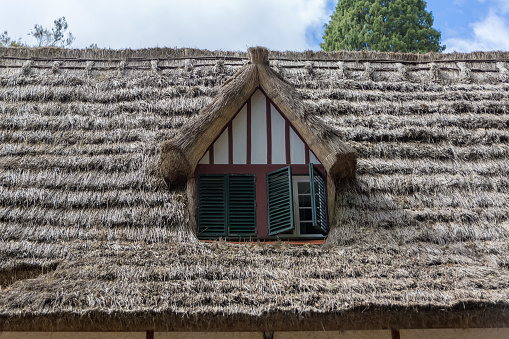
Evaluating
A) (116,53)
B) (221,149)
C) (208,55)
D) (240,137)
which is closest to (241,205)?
(221,149)

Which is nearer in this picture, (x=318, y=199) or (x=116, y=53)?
(x=318, y=199)

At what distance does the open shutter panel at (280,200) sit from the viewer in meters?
7.93

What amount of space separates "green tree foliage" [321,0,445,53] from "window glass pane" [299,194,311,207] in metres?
12.3

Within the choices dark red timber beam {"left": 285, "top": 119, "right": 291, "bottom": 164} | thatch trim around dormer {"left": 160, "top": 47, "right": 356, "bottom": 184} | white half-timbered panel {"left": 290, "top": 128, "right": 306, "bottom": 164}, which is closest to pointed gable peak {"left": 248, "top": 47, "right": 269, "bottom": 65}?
thatch trim around dormer {"left": 160, "top": 47, "right": 356, "bottom": 184}

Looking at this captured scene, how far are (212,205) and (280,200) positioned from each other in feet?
2.63

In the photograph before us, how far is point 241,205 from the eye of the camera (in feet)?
26.8

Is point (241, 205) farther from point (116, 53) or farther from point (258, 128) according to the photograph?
point (116, 53)

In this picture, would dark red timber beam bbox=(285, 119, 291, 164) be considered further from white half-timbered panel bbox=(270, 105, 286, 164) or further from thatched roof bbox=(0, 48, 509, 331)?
thatched roof bbox=(0, 48, 509, 331)

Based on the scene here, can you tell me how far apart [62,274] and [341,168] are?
3.30 m

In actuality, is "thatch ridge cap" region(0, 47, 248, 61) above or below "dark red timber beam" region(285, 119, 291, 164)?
above

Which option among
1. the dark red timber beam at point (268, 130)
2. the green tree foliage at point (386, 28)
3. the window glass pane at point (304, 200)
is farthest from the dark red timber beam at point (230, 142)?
the green tree foliage at point (386, 28)

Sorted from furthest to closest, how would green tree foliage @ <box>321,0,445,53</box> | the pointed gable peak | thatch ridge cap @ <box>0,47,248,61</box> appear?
green tree foliage @ <box>321,0,445,53</box>
thatch ridge cap @ <box>0,47,248,61</box>
the pointed gable peak

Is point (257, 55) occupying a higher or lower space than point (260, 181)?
higher

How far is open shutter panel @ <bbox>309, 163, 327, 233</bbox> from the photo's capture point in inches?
310
